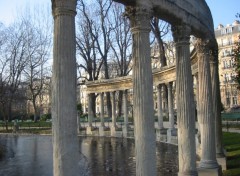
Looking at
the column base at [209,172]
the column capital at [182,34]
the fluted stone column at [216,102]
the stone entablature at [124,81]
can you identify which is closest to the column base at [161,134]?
the stone entablature at [124,81]

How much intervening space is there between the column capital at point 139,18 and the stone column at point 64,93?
2940mm

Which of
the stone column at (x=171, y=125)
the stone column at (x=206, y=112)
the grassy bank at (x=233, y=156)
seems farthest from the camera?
the stone column at (x=171, y=125)

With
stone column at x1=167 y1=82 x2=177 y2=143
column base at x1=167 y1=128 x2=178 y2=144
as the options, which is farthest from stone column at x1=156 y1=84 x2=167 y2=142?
stone column at x1=167 y1=82 x2=177 y2=143

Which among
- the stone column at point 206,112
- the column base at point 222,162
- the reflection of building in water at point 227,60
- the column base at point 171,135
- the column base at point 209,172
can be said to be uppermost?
the reflection of building in water at point 227,60

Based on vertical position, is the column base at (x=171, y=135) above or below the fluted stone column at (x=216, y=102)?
below

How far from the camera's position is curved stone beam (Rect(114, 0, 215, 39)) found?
1388 cm

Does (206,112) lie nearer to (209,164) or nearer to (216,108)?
(216,108)

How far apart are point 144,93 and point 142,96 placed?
14 cm

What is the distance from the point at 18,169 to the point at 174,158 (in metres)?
10.3

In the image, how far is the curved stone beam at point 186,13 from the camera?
1388 centimetres

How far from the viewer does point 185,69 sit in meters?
15.7

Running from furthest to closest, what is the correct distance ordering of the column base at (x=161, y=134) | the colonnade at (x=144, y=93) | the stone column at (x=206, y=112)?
the column base at (x=161, y=134) < the stone column at (x=206, y=112) < the colonnade at (x=144, y=93)

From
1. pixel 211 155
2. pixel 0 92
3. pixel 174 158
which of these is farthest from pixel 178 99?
pixel 0 92

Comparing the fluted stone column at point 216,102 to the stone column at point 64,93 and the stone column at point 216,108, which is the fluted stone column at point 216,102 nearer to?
the stone column at point 216,108
